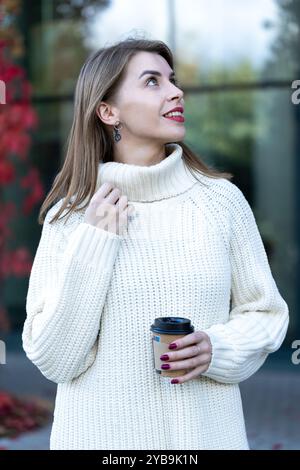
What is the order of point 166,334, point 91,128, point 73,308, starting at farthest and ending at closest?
point 91,128 < point 73,308 < point 166,334

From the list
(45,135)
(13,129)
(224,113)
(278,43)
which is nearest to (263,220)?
(224,113)

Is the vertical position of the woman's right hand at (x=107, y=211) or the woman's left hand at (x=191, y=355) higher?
the woman's right hand at (x=107, y=211)

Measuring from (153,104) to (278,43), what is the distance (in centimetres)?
679

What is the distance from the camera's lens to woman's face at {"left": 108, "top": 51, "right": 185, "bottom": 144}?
229cm

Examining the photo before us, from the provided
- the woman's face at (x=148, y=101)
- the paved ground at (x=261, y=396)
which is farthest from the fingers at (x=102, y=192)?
the paved ground at (x=261, y=396)

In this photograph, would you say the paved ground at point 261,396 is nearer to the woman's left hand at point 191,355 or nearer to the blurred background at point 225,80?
the blurred background at point 225,80

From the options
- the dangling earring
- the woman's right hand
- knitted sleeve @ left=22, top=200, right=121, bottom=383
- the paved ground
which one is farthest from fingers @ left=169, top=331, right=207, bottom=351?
the paved ground

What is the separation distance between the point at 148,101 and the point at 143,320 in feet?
2.12

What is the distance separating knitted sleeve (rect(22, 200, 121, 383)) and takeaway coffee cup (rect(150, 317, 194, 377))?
0.22 meters

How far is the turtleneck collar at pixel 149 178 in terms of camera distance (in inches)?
91.0

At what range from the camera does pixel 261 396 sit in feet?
22.4

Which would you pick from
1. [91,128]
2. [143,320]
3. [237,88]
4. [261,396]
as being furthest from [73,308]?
[237,88]

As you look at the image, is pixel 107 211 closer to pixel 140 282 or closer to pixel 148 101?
pixel 140 282

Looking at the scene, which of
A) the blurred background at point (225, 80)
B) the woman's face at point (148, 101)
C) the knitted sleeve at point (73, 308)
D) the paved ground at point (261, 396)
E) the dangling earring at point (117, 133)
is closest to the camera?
the knitted sleeve at point (73, 308)
